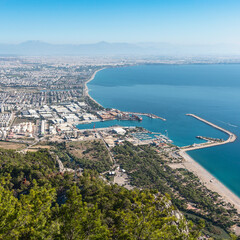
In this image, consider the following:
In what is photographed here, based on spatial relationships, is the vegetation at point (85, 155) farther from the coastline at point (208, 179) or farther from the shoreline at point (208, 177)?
the shoreline at point (208, 177)

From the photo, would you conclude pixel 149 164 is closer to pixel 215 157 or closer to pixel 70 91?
A: pixel 215 157

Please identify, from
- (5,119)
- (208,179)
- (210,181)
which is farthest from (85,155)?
(5,119)

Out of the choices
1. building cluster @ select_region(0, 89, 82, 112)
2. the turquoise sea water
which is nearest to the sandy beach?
the turquoise sea water

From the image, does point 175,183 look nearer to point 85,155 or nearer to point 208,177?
point 208,177

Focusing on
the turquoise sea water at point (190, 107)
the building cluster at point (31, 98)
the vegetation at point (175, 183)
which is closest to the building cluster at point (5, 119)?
the building cluster at point (31, 98)

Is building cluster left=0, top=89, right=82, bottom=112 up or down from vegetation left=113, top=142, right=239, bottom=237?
up

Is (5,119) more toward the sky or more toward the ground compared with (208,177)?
more toward the sky

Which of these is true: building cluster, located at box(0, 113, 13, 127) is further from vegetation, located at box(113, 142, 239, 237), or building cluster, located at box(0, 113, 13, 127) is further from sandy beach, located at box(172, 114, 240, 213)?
sandy beach, located at box(172, 114, 240, 213)

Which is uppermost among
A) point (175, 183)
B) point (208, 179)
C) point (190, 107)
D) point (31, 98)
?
point (190, 107)

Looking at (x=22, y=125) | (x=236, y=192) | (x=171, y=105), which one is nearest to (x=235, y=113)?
(x=171, y=105)
